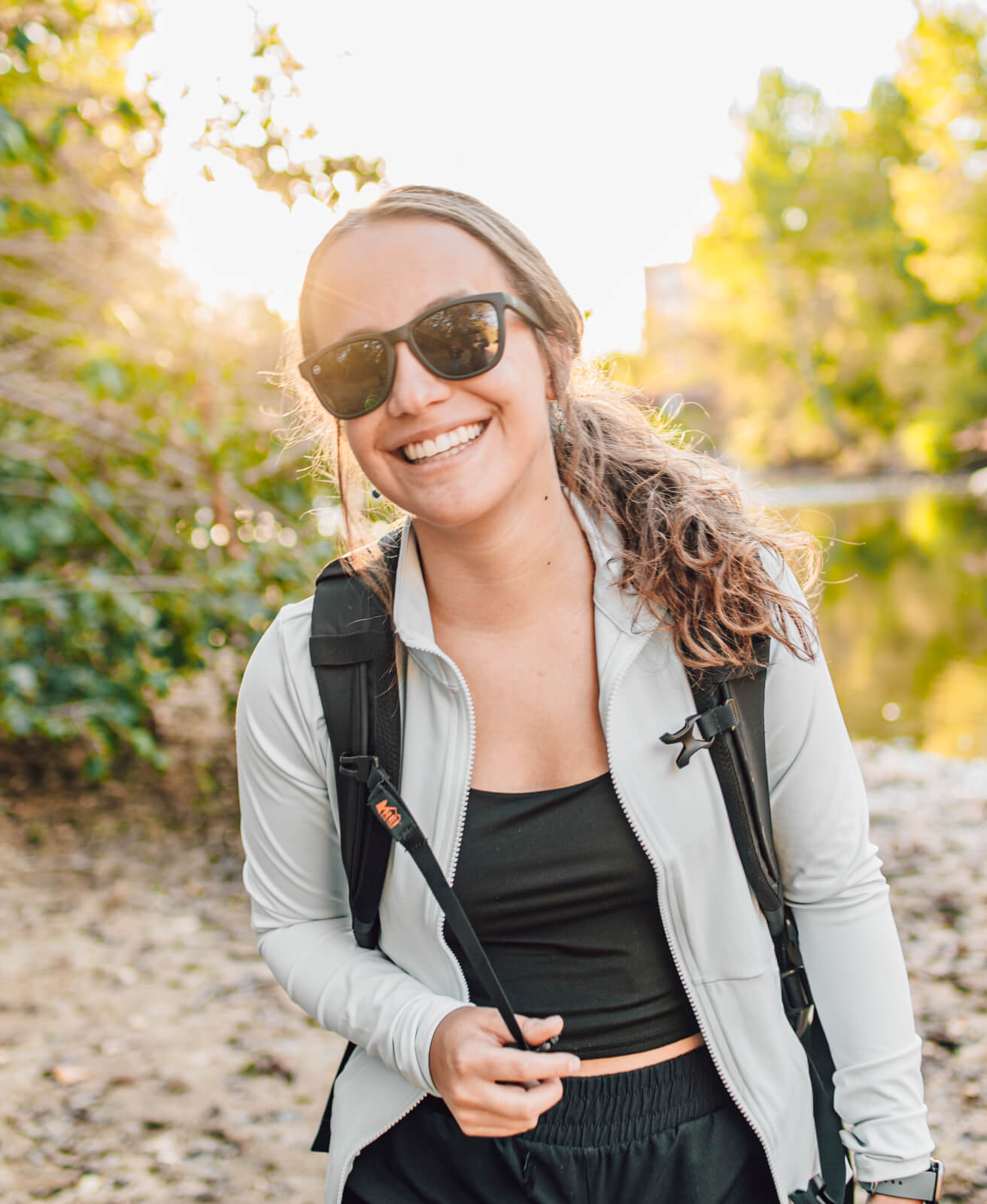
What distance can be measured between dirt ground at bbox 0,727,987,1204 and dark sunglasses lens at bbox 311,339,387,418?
2556 mm

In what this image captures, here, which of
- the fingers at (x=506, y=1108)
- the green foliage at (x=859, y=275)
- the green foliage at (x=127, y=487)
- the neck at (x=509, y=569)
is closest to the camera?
the fingers at (x=506, y=1108)

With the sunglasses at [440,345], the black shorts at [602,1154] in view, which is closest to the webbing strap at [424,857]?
the black shorts at [602,1154]

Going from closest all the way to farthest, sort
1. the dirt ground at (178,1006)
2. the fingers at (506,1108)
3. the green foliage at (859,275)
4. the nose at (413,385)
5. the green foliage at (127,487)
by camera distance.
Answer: the fingers at (506,1108)
the nose at (413,385)
the dirt ground at (178,1006)
the green foliage at (127,487)
the green foliage at (859,275)

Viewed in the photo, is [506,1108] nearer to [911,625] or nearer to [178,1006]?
[178,1006]

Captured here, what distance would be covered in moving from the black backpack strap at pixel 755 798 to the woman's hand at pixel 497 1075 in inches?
15.2

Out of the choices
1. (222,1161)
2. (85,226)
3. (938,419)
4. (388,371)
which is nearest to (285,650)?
(388,371)

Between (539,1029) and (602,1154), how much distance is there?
26 cm

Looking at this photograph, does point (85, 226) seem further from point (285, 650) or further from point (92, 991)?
point (285, 650)

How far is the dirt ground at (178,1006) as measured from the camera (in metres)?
3.18

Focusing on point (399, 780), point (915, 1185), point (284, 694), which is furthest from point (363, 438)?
point (915, 1185)

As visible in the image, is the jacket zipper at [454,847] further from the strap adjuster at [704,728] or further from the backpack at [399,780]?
the strap adjuster at [704,728]

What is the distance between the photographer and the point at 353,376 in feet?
5.31

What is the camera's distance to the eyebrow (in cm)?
156

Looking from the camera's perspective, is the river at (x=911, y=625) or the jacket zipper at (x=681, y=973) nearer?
the jacket zipper at (x=681, y=973)
